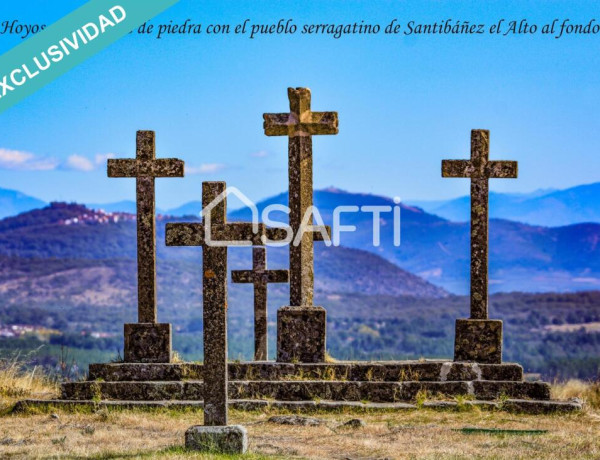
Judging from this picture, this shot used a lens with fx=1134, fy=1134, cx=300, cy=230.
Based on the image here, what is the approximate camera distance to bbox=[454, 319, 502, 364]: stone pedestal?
17.6m

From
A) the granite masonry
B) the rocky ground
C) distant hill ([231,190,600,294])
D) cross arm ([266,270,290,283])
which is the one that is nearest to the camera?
the rocky ground

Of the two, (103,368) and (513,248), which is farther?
(513,248)

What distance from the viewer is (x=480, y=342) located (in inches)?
697

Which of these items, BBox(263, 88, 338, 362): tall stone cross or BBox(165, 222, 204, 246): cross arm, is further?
BBox(263, 88, 338, 362): tall stone cross

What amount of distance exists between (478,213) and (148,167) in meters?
5.29

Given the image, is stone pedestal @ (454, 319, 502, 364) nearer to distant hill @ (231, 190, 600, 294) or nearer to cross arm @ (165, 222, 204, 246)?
cross arm @ (165, 222, 204, 246)

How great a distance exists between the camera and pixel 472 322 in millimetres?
17781

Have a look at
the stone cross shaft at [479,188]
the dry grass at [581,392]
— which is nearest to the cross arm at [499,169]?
the stone cross shaft at [479,188]

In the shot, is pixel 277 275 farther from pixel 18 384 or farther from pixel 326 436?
pixel 326 436

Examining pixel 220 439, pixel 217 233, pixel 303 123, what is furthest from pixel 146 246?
pixel 220 439

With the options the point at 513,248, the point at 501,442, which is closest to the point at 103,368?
the point at 501,442

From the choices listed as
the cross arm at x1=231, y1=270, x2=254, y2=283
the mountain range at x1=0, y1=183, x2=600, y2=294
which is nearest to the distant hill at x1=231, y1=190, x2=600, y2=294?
the mountain range at x1=0, y1=183, x2=600, y2=294

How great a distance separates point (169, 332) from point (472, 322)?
4772 millimetres

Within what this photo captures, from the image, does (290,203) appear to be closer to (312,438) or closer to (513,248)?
(312,438)
